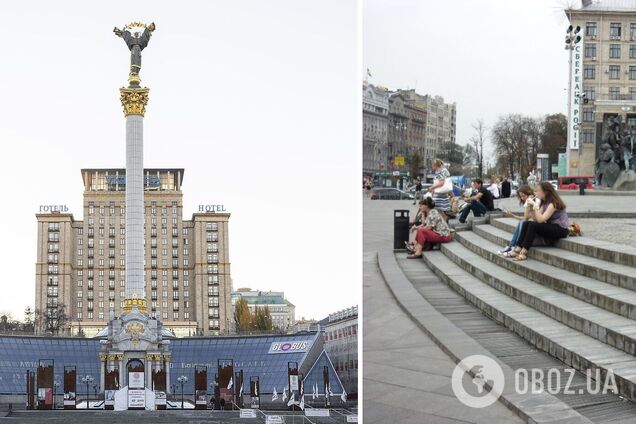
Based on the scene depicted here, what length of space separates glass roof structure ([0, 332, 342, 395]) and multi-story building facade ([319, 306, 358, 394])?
1.86 ft

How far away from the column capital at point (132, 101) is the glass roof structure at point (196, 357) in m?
3.76

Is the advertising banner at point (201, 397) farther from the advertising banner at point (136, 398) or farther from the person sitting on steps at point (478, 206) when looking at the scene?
the person sitting on steps at point (478, 206)

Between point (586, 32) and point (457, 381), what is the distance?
41.4ft

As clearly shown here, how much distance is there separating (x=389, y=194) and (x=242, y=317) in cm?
348

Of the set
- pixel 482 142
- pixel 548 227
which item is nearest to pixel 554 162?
pixel 482 142

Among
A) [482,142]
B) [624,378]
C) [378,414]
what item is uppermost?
[482,142]

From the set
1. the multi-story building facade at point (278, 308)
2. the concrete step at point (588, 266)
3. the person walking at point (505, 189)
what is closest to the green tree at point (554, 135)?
the person walking at point (505, 189)

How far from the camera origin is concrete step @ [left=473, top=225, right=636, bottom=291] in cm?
302

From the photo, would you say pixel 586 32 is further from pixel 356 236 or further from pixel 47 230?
pixel 356 236

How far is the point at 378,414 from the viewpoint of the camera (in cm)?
221

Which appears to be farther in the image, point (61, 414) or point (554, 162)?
point (554, 162)

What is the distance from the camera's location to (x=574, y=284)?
314cm

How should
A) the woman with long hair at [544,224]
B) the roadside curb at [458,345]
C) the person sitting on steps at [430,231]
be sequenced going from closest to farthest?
the roadside curb at [458,345] < the woman with long hair at [544,224] < the person sitting on steps at [430,231]

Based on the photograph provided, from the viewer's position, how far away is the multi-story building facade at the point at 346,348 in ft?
26.2
